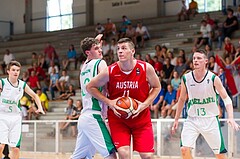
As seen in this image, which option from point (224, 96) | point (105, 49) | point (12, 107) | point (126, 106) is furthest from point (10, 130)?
point (105, 49)

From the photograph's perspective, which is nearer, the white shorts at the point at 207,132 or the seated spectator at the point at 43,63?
the white shorts at the point at 207,132

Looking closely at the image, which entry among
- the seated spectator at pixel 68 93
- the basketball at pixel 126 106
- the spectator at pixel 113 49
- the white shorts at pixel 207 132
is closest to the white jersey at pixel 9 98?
the white shorts at pixel 207 132

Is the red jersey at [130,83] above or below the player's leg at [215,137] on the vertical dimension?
above

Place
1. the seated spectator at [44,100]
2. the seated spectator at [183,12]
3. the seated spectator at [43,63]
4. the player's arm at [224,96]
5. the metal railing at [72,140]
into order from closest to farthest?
1. the player's arm at [224,96]
2. the metal railing at [72,140]
3. the seated spectator at [44,100]
4. the seated spectator at [183,12]
5. the seated spectator at [43,63]

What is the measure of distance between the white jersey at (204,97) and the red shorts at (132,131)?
5.39ft

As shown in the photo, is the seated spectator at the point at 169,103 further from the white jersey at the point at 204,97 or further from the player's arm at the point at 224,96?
the player's arm at the point at 224,96

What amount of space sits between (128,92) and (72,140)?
844cm

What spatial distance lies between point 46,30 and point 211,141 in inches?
939

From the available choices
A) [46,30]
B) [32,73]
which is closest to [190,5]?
[32,73]

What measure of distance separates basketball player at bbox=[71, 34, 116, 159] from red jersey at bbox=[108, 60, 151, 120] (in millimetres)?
286

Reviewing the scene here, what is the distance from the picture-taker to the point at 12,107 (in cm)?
1036

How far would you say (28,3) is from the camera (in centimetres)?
3206

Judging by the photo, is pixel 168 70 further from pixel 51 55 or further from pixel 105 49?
pixel 51 55

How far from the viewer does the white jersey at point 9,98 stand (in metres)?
10.4
